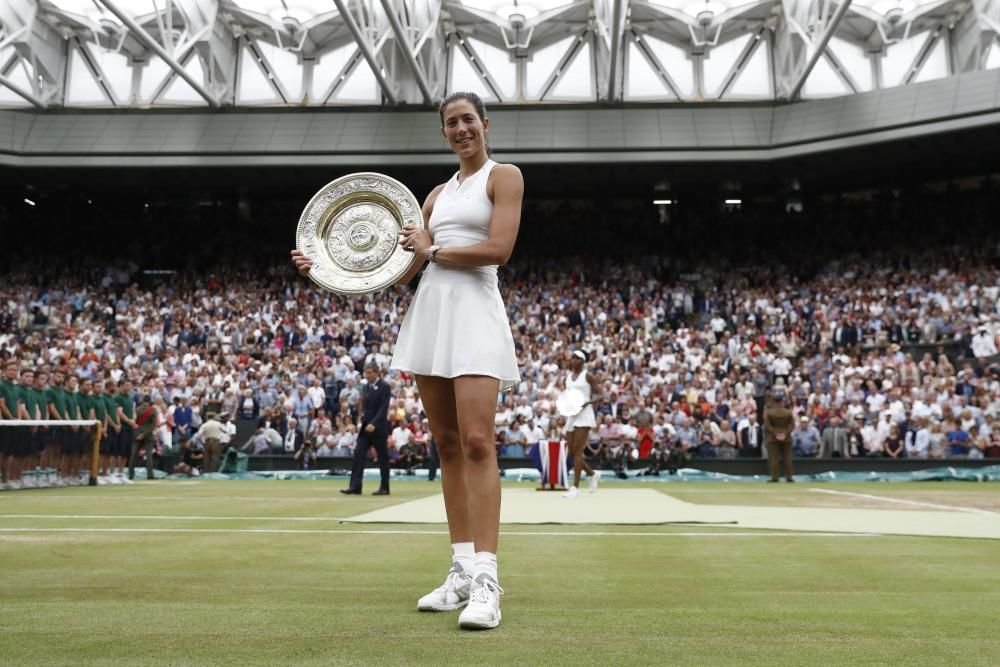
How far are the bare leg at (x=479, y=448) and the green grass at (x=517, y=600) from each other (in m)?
0.38

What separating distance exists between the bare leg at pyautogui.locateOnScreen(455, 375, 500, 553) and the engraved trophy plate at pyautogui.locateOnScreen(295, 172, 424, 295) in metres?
0.75

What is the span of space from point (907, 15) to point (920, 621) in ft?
106

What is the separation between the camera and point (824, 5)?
24.9 meters

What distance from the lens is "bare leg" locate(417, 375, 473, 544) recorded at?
3.80 m

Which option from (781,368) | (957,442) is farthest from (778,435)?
(781,368)

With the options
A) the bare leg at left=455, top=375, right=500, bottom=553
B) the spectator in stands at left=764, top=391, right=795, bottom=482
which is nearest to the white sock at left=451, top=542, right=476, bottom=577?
the bare leg at left=455, top=375, right=500, bottom=553

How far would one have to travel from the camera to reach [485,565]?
3.38 metres

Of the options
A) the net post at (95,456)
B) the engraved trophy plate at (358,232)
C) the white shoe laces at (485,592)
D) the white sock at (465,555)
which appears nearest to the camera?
the white shoe laces at (485,592)

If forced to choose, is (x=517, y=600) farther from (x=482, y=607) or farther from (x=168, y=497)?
(x=168, y=497)

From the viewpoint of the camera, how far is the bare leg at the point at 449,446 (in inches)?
150

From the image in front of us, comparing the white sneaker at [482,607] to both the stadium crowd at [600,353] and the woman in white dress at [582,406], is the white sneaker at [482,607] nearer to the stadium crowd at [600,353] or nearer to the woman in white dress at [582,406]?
the woman in white dress at [582,406]

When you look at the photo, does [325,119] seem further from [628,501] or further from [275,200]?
[628,501]

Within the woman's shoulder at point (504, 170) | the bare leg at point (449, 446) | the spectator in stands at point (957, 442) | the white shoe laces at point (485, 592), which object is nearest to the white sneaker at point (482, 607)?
the white shoe laces at point (485, 592)

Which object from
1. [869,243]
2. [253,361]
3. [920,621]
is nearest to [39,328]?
[253,361]
